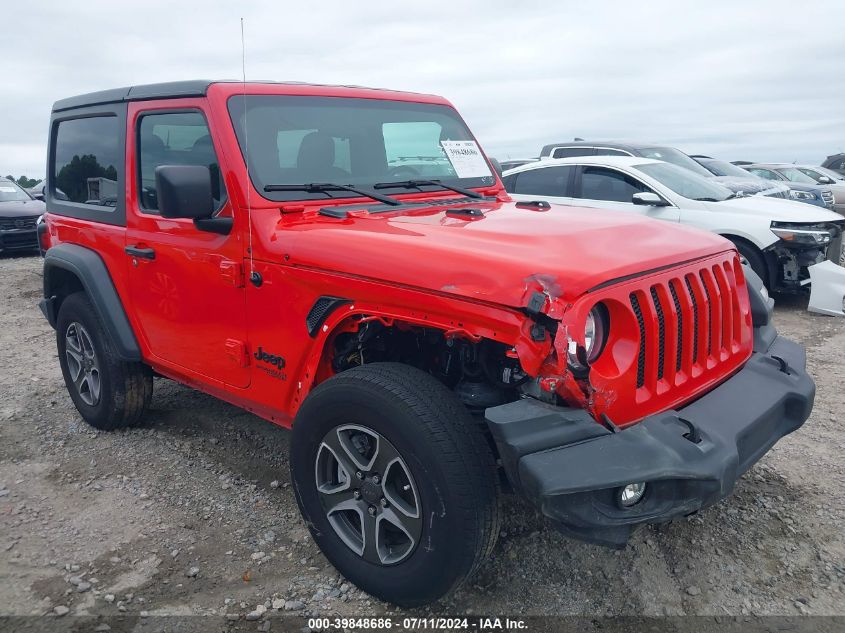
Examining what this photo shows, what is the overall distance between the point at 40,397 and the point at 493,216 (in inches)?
155

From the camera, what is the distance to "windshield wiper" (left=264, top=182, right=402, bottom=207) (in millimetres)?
3145

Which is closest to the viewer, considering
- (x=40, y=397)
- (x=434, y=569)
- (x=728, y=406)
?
(x=434, y=569)

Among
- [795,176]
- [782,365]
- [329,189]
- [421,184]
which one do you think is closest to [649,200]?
[421,184]

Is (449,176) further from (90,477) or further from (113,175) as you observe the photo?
(90,477)

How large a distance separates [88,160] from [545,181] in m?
5.51

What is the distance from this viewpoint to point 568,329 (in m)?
2.16

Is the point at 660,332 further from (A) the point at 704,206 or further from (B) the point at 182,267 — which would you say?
(A) the point at 704,206

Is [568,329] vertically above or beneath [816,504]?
above

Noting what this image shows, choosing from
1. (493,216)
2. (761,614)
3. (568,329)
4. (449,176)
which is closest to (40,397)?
(449,176)

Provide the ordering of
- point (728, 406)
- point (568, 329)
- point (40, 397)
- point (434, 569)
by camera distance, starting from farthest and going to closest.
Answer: point (40, 397), point (728, 406), point (434, 569), point (568, 329)

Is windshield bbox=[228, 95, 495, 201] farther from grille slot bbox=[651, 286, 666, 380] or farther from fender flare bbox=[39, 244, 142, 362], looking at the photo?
grille slot bbox=[651, 286, 666, 380]

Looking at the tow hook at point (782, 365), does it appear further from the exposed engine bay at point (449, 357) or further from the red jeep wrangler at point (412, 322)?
the exposed engine bay at point (449, 357)

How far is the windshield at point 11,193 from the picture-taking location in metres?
13.3

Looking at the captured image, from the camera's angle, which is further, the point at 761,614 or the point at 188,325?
the point at 188,325
